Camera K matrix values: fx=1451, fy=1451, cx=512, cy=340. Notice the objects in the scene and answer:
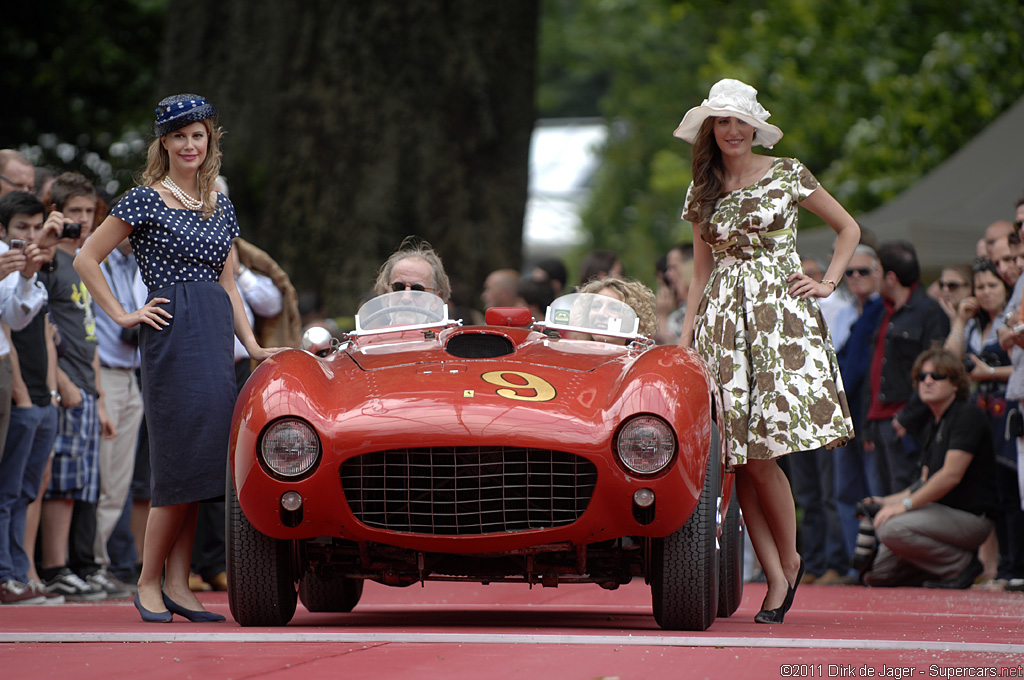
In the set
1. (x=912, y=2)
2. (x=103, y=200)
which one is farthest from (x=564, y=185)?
(x=103, y=200)

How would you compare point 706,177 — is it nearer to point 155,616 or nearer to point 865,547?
point 155,616

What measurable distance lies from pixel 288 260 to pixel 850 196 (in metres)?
13.8

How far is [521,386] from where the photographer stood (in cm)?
491

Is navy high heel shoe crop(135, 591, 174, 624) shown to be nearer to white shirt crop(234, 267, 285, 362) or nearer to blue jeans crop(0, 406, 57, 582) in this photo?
blue jeans crop(0, 406, 57, 582)

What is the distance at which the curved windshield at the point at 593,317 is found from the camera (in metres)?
6.07

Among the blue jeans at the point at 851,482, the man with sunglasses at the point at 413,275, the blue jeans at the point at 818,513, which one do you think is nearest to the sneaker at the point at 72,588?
the man with sunglasses at the point at 413,275

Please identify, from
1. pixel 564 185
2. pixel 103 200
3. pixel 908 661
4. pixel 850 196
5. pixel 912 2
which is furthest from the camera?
pixel 564 185

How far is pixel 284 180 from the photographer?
1284cm

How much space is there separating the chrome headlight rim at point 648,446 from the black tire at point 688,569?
0.30m

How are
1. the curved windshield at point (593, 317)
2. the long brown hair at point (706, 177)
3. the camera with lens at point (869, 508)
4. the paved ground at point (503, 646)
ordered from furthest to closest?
1. the camera with lens at point (869, 508)
2. the curved windshield at point (593, 317)
3. the long brown hair at point (706, 177)
4. the paved ground at point (503, 646)

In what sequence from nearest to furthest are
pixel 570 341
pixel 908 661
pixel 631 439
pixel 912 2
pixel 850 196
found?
pixel 908 661 < pixel 631 439 < pixel 570 341 < pixel 850 196 < pixel 912 2

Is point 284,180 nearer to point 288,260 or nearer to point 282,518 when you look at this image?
point 288,260

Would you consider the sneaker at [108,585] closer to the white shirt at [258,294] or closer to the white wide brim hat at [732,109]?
the white shirt at [258,294]

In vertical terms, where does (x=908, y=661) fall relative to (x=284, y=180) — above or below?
below
